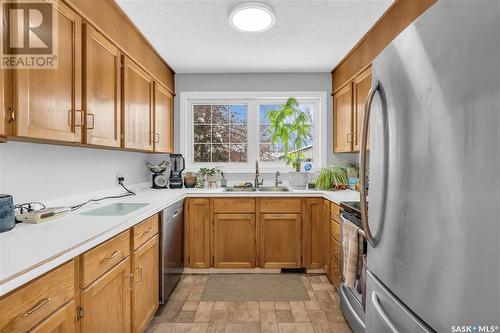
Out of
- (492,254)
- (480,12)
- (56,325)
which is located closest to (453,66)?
(480,12)

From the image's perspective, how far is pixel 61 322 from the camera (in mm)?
994

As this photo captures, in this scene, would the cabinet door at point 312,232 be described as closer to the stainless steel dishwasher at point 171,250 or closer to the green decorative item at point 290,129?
the green decorative item at point 290,129

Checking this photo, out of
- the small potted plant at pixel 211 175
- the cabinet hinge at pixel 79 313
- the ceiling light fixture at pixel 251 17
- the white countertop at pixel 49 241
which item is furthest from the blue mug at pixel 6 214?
the small potted plant at pixel 211 175

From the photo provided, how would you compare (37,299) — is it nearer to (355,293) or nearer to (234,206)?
(355,293)

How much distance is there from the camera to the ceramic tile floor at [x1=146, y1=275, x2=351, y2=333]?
2006 mm

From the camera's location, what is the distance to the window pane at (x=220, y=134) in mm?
3699

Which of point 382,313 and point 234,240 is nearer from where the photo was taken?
point 382,313

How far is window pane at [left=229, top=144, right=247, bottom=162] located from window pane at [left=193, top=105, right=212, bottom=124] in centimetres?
48

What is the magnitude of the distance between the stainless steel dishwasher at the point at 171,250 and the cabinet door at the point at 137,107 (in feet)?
2.16

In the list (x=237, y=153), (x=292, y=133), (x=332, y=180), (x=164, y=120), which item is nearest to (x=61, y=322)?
(x=164, y=120)

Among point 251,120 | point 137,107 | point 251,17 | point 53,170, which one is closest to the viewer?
point 53,170

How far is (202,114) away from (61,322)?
118 inches

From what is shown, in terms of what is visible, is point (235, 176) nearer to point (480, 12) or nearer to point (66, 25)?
point (66, 25)

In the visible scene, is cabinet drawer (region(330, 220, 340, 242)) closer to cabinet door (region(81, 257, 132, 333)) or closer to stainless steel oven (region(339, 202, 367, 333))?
stainless steel oven (region(339, 202, 367, 333))
